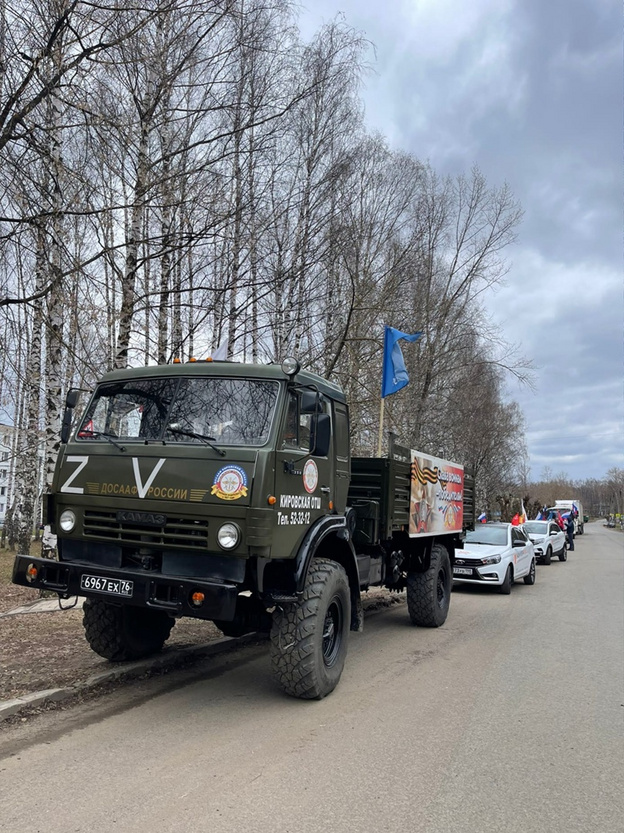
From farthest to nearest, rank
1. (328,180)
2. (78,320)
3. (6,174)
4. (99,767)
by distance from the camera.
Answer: (328,180), (78,320), (6,174), (99,767)

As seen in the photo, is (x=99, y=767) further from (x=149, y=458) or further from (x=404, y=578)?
(x=404, y=578)

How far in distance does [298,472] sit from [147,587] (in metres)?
1.50

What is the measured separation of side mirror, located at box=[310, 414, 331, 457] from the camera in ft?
17.8

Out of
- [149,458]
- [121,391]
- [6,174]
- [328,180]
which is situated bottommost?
[149,458]

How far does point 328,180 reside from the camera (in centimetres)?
1394

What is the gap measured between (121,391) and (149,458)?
39.4 inches

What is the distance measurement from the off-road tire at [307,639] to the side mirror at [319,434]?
105cm

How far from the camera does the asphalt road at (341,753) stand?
350 cm

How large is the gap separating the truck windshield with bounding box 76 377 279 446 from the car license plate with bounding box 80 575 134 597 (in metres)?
1.15

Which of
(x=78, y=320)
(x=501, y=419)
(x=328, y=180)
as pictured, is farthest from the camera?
(x=501, y=419)

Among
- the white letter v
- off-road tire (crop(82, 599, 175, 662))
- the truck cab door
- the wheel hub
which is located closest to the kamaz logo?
the white letter v

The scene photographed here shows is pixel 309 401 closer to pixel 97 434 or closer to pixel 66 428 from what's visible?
pixel 97 434

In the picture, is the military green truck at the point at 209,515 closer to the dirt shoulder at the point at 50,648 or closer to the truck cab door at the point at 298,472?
the truck cab door at the point at 298,472

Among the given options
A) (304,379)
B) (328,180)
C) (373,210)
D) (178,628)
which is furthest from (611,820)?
(373,210)
